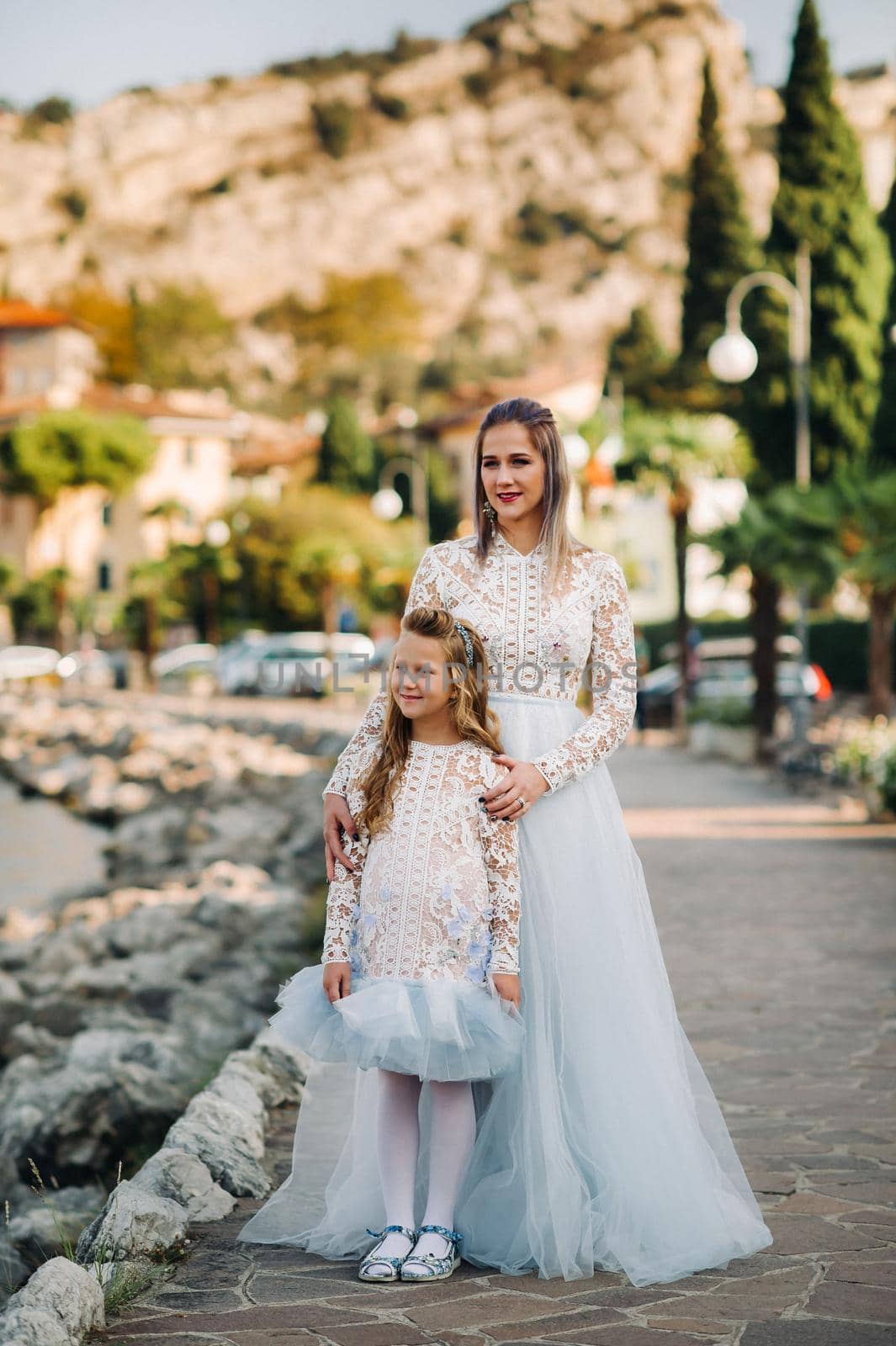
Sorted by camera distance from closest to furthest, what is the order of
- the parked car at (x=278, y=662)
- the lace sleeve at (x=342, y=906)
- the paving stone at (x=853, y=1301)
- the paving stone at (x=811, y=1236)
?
the paving stone at (x=853, y=1301)
the lace sleeve at (x=342, y=906)
the paving stone at (x=811, y=1236)
the parked car at (x=278, y=662)

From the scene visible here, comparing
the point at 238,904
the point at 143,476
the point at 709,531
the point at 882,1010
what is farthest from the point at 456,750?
the point at 143,476

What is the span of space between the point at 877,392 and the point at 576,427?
9.46m

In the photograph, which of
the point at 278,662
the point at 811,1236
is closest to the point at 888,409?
the point at 278,662

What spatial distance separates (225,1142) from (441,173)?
153 m

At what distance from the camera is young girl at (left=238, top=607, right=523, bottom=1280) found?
382 cm

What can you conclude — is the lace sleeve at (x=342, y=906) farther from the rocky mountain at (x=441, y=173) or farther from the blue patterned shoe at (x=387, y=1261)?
the rocky mountain at (x=441, y=173)

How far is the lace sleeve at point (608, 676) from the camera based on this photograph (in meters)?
4.02

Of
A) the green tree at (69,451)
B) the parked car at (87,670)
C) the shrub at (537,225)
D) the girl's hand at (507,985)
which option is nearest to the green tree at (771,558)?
the girl's hand at (507,985)

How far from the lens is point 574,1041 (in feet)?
13.1

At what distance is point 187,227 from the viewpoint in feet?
464

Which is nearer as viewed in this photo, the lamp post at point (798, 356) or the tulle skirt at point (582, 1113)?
the tulle skirt at point (582, 1113)

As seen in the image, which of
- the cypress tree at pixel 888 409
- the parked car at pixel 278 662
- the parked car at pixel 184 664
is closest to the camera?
the cypress tree at pixel 888 409

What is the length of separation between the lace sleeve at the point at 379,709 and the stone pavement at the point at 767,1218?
3.96 ft

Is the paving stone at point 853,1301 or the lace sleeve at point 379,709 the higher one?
the lace sleeve at point 379,709
